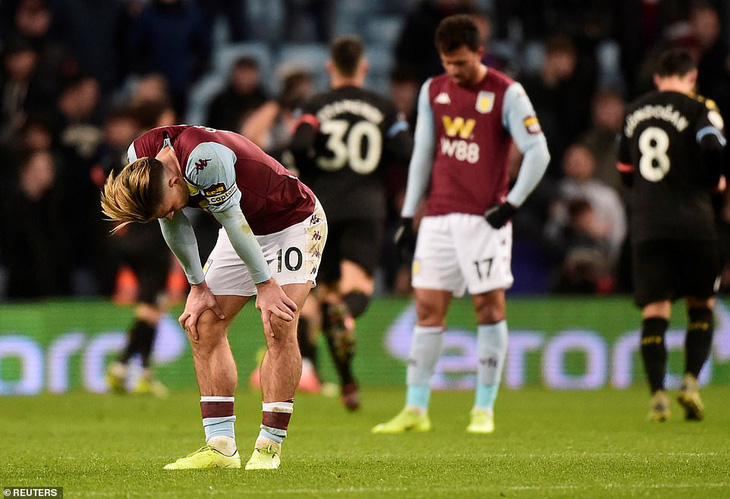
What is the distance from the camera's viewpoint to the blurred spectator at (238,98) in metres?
14.6

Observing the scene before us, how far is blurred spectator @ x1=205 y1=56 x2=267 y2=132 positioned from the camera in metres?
14.6

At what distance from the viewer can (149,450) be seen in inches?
277

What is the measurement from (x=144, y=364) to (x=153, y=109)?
221cm

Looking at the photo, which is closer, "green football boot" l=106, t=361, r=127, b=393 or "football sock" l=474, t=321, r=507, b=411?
"football sock" l=474, t=321, r=507, b=411

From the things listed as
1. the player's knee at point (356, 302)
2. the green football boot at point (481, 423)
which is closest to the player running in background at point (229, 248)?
the green football boot at point (481, 423)

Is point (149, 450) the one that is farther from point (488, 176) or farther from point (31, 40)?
point (31, 40)

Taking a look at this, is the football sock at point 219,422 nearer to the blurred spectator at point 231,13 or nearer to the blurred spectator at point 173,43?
the blurred spectator at point 173,43

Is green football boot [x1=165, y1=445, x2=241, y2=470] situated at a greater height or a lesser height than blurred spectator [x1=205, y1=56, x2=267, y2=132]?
lesser

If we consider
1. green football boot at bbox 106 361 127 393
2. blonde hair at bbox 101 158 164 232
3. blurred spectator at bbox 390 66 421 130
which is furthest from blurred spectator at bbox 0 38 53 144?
blonde hair at bbox 101 158 164 232

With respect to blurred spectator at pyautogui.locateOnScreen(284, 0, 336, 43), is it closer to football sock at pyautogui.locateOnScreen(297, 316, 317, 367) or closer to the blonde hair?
football sock at pyautogui.locateOnScreen(297, 316, 317, 367)

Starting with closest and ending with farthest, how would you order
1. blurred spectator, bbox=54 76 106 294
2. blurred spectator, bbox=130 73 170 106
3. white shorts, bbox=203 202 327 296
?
white shorts, bbox=203 202 327 296
blurred spectator, bbox=130 73 170 106
blurred spectator, bbox=54 76 106 294

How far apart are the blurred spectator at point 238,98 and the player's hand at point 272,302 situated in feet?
29.0

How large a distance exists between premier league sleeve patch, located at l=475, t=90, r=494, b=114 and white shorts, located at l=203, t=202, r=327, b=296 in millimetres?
2375

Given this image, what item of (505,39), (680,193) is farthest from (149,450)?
(505,39)
